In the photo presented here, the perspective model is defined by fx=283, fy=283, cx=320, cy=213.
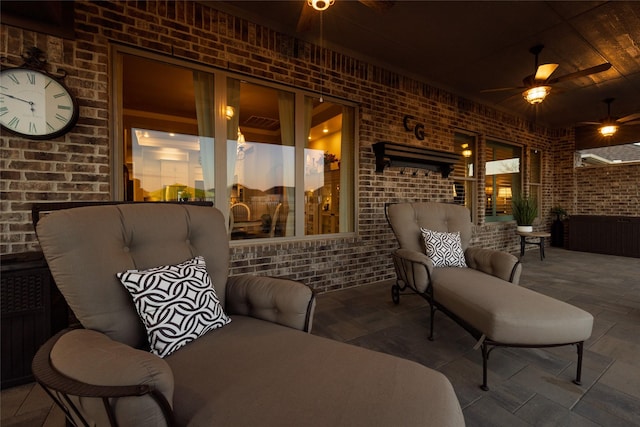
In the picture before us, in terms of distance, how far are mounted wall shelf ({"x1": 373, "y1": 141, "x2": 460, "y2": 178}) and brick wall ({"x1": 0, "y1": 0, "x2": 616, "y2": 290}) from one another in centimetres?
13

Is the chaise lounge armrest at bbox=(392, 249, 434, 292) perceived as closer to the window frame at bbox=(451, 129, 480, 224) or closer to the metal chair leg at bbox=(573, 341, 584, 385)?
the metal chair leg at bbox=(573, 341, 584, 385)

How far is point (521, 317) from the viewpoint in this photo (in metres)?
1.56

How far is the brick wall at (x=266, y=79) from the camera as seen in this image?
1977 mm

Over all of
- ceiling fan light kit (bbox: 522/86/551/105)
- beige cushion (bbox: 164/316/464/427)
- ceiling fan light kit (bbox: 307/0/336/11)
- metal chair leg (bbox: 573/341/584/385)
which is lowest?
metal chair leg (bbox: 573/341/584/385)

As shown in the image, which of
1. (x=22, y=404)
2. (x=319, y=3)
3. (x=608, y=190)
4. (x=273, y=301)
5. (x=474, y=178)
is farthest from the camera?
(x=608, y=190)

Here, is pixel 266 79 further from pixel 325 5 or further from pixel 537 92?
pixel 537 92

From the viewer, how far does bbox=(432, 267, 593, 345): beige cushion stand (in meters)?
1.54

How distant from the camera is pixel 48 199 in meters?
2.01

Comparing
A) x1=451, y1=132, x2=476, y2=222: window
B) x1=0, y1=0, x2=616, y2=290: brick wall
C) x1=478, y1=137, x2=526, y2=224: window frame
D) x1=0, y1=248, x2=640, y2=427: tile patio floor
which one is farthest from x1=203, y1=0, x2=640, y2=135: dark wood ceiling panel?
x1=0, y1=248, x2=640, y2=427: tile patio floor

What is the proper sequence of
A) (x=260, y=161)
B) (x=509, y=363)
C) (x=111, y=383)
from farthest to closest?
(x=260, y=161), (x=509, y=363), (x=111, y=383)

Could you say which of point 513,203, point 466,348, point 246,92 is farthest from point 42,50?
point 513,203

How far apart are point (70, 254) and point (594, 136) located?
9.12 meters

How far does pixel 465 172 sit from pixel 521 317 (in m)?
4.19

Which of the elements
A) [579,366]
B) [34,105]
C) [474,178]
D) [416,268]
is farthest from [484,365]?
[474,178]
